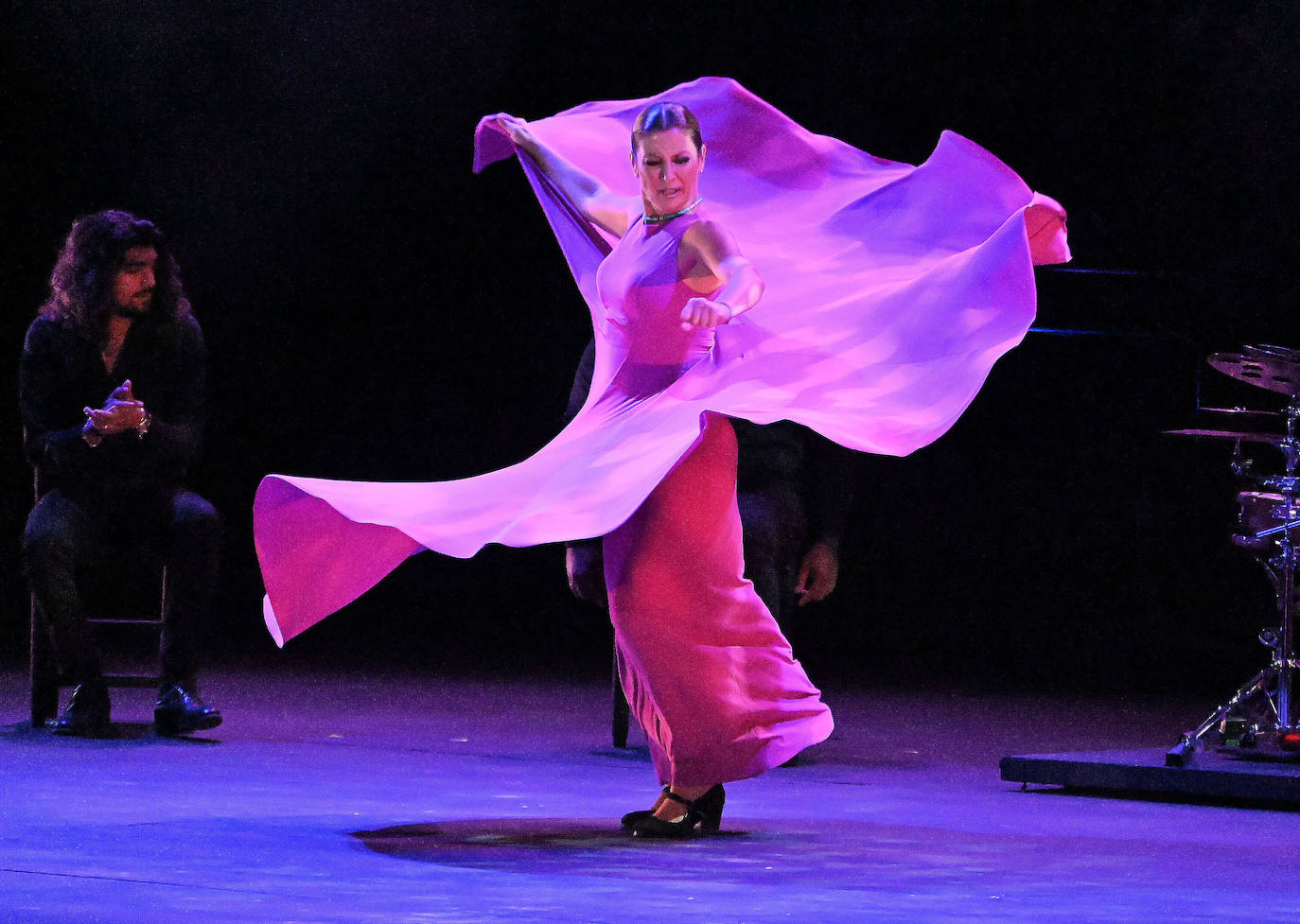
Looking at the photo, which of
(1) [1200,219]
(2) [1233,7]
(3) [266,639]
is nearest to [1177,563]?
(1) [1200,219]

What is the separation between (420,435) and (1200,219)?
3.23m

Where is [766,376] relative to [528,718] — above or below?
above

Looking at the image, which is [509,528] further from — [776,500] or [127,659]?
[127,659]

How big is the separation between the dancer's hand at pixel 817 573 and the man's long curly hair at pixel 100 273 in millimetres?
1845

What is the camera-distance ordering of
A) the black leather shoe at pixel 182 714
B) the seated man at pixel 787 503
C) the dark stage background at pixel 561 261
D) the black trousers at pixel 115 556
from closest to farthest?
1. the seated man at pixel 787 503
2. the black leather shoe at pixel 182 714
3. the black trousers at pixel 115 556
4. the dark stage background at pixel 561 261

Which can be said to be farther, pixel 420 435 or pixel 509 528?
pixel 420 435

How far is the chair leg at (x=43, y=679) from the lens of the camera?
507 cm

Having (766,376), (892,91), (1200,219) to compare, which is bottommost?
(766,376)

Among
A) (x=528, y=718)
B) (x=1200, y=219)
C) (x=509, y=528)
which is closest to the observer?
Result: (x=509, y=528)

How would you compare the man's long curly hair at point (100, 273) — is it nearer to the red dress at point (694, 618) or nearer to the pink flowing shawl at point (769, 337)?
the pink flowing shawl at point (769, 337)

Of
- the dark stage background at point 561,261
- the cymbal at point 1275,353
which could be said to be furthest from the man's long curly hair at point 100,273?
the cymbal at point 1275,353

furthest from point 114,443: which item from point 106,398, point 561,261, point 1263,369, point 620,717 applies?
point 561,261

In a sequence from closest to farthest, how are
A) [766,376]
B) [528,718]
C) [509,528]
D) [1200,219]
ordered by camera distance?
[509,528], [766,376], [528,718], [1200,219]

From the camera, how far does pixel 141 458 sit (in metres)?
5.00
